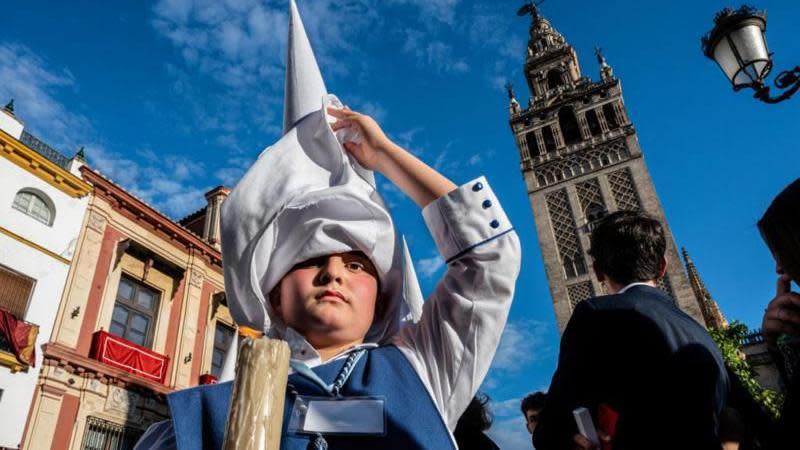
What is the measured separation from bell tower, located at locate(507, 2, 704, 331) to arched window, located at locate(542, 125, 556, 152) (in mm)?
64

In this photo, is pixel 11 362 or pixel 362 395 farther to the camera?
pixel 11 362

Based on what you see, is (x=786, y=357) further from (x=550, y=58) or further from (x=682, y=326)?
(x=550, y=58)

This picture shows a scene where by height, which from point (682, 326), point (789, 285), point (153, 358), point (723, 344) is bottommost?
point (789, 285)

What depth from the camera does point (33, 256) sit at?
9.52 meters

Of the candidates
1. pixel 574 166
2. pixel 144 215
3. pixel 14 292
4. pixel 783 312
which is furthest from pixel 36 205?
pixel 574 166

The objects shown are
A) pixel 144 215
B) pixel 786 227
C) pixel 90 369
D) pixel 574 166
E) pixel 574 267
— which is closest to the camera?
pixel 786 227

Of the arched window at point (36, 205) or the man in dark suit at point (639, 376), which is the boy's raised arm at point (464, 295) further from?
the arched window at point (36, 205)

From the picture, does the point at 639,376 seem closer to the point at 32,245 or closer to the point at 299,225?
the point at 299,225

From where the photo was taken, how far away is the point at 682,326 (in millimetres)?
1782

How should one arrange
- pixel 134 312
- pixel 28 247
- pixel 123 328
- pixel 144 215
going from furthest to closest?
pixel 144 215 → pixel 134 312 → pixel 123 328 → pixel 28 247

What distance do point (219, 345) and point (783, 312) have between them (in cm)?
1308

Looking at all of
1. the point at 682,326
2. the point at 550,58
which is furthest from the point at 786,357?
the point at 550,58

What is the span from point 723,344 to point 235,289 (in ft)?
70.8

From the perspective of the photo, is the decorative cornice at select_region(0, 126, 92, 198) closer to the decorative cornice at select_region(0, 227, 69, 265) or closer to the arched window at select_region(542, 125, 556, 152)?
the decorative cornice at select_region(0, 227, 69, 265)
